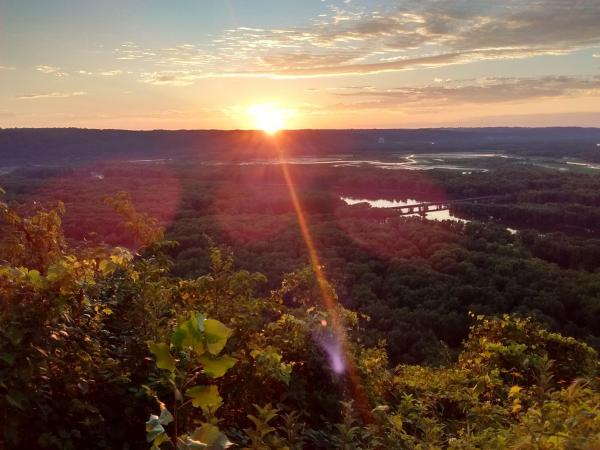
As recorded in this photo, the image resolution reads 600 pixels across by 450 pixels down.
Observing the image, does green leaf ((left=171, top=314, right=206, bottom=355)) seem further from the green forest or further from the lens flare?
the lens flare

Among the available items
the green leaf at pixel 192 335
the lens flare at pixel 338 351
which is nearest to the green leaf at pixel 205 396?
the green leaf at pixel 192 335

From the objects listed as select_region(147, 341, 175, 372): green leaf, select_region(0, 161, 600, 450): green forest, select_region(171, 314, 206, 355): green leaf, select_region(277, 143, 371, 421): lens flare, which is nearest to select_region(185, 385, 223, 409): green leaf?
select_region(0, 161, 600, 450): green forest

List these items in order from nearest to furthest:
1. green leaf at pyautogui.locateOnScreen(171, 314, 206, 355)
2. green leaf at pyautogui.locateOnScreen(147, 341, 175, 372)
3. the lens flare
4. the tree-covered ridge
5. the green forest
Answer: green leaf at pyautogui.locateOnScreen(171, 314, 206, 355) → green leaf at pyautogui.locateOnScreen(147, 341, 175, 372) → the tree-covered ridge → the green forest → the lens flare

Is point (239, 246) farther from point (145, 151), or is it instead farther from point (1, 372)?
point (145, 151)

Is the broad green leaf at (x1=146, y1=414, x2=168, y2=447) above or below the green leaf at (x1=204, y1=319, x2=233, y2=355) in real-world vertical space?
below

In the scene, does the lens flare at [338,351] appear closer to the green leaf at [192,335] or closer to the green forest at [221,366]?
the green forest at [221,366]

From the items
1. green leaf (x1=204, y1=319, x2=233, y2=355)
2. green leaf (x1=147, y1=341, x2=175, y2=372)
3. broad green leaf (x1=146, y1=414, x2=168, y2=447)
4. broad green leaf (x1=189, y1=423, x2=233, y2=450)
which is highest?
green leaf (x1=204, y1=319, x2=233, y2=355)

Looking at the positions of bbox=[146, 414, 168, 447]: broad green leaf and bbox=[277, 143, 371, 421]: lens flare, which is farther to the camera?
bbox=[277, 143, 371, 421]: lens flare

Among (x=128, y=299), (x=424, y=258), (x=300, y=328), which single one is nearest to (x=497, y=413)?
(x=300, y=328)
